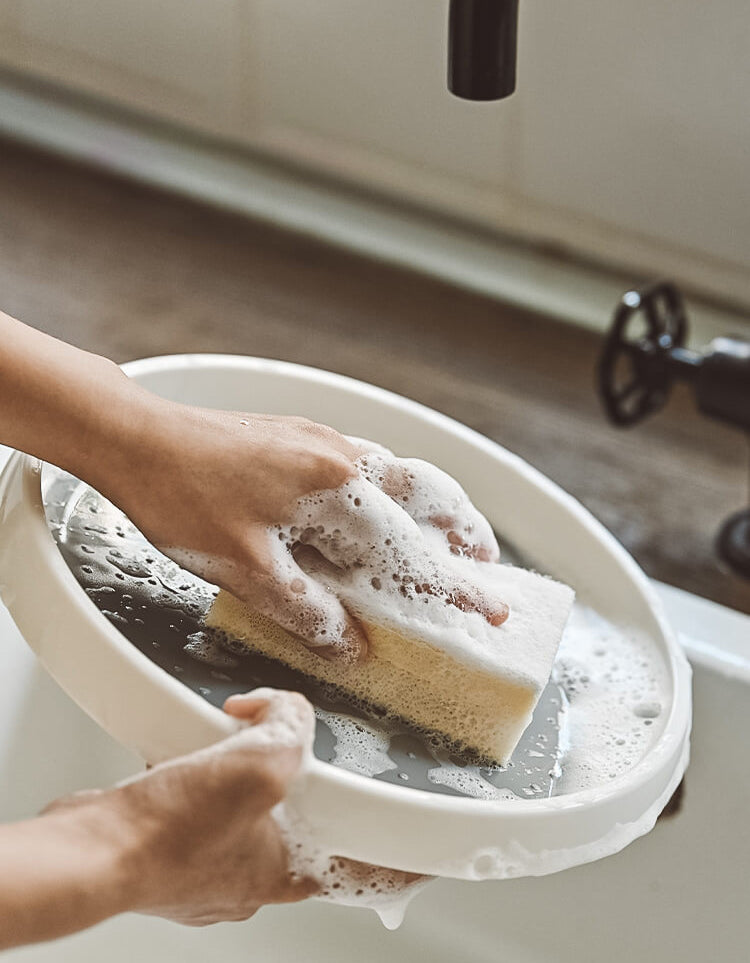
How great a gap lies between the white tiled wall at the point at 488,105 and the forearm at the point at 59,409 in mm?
1091

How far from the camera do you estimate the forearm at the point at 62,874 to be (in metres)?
0.47

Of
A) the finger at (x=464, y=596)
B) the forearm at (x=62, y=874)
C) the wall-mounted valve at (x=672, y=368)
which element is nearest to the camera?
the forearm at (x=62, y=874)

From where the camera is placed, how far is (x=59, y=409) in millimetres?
626

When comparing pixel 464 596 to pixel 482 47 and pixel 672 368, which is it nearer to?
pixel 482 47

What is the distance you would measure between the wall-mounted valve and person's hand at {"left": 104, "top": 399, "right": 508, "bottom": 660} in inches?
27.9

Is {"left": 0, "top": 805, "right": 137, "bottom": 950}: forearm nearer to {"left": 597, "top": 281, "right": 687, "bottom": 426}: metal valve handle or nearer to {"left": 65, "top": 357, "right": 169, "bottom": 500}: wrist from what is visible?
{"left": 65, "top": 357, "right": 169, "bottom": 500}: wrist

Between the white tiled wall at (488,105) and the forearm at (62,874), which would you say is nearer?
the forearm at (62,874)

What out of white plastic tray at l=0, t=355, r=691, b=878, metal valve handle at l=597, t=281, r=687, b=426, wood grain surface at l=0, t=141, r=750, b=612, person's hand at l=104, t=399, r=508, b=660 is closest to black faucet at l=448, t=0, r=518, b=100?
person's hand at l=104, t=399, r=508, b=660

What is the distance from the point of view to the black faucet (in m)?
0.58

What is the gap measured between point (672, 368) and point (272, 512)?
0.82 m

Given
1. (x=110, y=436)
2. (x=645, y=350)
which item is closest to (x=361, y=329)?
(x=645, y=350)

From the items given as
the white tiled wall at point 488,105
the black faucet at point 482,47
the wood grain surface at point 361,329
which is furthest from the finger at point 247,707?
the white tiled wall at point 488,105

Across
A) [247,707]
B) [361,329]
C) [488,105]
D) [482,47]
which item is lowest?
[361,329]

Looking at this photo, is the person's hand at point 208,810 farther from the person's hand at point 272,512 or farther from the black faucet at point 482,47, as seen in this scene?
the black faucet at point 482,47
